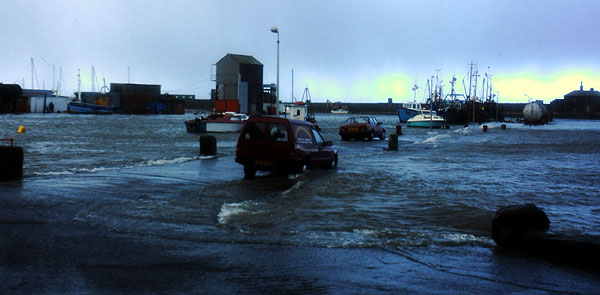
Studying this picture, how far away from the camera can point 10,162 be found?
551 inches

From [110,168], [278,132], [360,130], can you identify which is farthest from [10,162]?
[360,130]

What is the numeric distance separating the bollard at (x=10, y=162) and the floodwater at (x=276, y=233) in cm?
42

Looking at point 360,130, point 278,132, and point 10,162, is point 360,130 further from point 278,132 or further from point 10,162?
point 10,162

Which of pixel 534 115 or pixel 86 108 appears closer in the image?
pixel 534 115

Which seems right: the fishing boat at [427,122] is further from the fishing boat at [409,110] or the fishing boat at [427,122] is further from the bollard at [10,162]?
the bollard at [10,162]

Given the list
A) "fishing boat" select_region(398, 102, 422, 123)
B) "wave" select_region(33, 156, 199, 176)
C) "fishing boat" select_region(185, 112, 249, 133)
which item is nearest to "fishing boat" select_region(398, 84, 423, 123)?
"fishing boat" select_region(398, 102, 422, 123)

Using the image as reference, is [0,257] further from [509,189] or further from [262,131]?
[509,189]

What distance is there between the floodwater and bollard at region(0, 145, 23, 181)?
418 millimetres

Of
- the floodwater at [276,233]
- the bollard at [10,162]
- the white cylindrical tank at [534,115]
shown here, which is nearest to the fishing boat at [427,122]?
the white cylindrical tank at [534,115]

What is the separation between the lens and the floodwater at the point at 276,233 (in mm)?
5875

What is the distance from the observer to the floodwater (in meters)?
5.88

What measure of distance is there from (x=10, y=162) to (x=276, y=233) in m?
8.56

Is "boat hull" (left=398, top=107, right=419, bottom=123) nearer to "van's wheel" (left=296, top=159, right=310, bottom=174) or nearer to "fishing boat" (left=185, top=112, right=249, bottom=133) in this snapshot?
"fishing boat" (left=185, top=112, right=249, bottom=133)

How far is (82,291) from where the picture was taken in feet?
17.3
